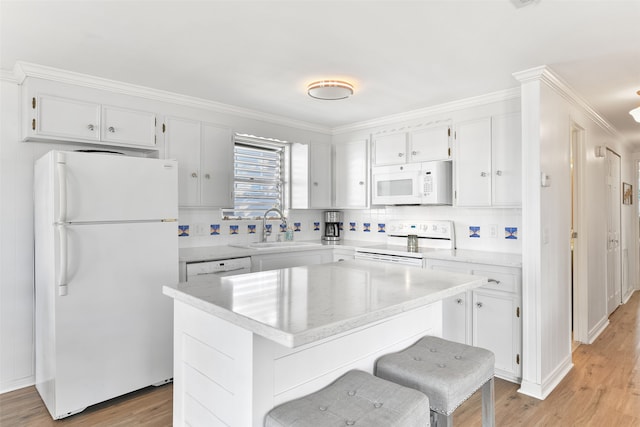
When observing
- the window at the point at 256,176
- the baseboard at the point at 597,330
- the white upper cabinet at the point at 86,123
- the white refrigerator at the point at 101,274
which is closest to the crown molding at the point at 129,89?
the white upper cabinet at the point at 86,123

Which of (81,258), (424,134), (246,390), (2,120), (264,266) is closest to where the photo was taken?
(246,390)

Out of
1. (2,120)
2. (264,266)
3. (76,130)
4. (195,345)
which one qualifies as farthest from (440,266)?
(2,120)

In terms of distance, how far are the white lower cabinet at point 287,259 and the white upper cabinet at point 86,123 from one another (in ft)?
4.38

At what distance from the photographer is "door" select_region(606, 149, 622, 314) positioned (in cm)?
442

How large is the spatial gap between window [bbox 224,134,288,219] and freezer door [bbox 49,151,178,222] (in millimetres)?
1087

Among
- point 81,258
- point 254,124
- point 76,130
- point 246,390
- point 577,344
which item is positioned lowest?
point 577,344

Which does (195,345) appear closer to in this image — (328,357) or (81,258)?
(328,357)

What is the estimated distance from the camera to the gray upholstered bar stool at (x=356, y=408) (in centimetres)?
119

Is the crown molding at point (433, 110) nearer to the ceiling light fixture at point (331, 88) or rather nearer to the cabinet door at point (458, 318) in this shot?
the ceiling light fixture at point (331, 88)

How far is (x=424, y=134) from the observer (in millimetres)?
3723

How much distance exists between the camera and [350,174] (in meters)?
4.43

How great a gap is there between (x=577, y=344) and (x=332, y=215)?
2.86 meters

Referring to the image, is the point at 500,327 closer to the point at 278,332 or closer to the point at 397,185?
the point at 397,185

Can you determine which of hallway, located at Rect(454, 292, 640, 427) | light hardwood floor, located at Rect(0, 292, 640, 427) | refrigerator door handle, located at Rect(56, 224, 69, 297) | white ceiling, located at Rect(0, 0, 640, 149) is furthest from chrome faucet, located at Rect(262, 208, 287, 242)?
hallway, located at Rect(454, 292, 640, 427)
